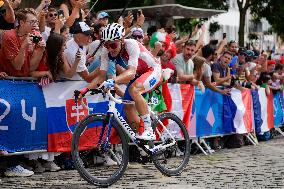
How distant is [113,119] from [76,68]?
1.35m

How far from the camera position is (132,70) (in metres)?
8.33

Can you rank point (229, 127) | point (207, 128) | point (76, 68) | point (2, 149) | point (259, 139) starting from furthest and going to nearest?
point (259, 139) → point (229, 127) → point (207, 128) → point (76, 68) → point (2, 149)

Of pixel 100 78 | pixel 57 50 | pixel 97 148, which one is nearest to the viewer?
pixel 97 148

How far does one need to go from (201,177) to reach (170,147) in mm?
642

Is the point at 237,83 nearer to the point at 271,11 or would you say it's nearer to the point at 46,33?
the point at 46,33

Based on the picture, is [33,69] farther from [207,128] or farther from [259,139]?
[259,139]

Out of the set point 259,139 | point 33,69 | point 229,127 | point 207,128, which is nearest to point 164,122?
point 33,69

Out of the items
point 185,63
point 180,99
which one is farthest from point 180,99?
point 185,63

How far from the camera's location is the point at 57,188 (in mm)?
7840

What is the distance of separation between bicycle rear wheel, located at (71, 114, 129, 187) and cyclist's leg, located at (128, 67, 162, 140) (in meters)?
0.43

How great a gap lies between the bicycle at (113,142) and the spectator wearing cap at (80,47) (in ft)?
3.14

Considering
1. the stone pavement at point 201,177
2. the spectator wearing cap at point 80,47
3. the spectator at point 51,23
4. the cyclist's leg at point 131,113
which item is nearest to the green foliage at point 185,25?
the stone pavement at point 201,177

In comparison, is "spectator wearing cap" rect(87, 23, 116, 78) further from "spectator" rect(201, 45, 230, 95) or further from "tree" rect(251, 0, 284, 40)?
"tree" rect(251, 0, 284, 40)

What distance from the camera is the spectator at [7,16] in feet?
30.6
